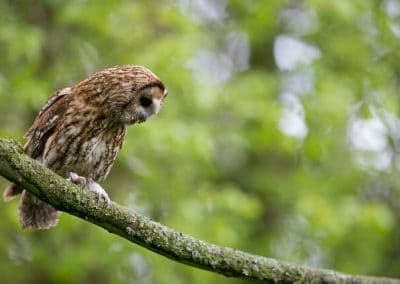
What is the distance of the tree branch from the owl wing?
1.13 meters

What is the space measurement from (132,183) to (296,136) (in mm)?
2086

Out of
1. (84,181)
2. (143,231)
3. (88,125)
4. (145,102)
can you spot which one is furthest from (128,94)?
(143,231)

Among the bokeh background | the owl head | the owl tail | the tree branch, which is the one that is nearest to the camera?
the tree branch

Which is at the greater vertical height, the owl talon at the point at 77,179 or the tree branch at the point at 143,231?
the owl talon at the point at 77,179

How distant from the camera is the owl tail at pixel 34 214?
208 inches

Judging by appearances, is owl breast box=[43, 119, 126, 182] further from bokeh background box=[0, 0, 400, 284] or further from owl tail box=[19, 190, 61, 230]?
bokeh background box=[0, 0, 400, 284]

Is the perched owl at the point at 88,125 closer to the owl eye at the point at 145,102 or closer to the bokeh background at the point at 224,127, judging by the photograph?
the owl eye at the point at 145,102

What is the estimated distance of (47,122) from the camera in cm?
507

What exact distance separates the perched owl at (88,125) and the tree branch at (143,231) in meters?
0.62

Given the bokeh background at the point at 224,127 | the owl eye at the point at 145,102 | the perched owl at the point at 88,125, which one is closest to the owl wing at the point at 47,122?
the perched owl at the point at 88,125

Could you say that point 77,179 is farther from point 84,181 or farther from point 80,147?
point 80,147

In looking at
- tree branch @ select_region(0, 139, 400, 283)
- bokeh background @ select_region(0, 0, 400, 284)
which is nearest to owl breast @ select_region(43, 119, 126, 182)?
tree branch @ select_region(0, 139, 400, 283)

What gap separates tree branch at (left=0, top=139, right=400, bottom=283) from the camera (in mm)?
3734

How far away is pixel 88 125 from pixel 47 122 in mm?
391
